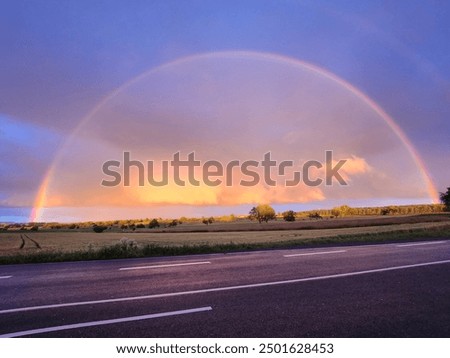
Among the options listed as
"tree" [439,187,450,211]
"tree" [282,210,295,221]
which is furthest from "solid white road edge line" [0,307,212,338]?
"tree" [282,210,295,221]

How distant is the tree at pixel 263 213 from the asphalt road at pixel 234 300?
130949 mm

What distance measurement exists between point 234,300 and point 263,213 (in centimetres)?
13630

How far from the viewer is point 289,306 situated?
586 centimetres

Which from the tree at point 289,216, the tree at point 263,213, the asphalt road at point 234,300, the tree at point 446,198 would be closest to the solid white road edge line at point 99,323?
the asphalt road at point 234,300

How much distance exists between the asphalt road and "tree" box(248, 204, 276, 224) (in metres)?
131

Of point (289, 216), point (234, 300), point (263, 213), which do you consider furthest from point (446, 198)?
point (234, 300)

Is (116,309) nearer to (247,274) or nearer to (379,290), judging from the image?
(247,274)

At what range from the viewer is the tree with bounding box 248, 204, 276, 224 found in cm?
14025

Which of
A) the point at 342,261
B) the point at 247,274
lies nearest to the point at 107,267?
the point at 247,274

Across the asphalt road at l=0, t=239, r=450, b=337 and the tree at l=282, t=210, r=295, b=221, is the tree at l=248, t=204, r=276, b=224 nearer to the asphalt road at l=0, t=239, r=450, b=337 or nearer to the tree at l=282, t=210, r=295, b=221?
the tree at l=282, t=210, r=295, b=221

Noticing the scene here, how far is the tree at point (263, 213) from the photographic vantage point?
140250 millimetres

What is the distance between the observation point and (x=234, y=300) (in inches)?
249

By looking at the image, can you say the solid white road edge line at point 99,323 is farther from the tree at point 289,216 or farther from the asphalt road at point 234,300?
the tree at point 289,216

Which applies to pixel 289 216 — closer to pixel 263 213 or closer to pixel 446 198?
pixel 263 213
